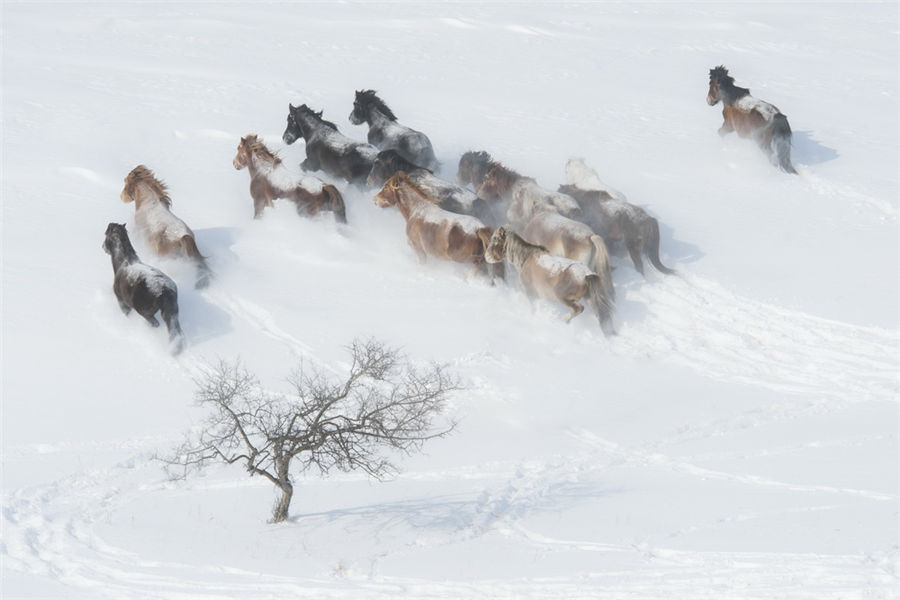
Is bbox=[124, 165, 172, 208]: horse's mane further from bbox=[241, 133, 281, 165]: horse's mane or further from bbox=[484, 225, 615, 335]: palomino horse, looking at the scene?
bbox=[484, 225, 615, 335]: palomino horse

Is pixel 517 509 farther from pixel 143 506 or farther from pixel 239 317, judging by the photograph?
pixel 239 317

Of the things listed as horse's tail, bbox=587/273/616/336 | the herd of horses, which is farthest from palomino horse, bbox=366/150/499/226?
horse's tail, bbox=587/273/616/336

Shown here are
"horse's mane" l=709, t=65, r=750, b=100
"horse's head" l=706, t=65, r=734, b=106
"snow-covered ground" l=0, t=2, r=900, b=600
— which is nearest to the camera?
"snow-covered ground" l=0, t=2, r=900, b=600

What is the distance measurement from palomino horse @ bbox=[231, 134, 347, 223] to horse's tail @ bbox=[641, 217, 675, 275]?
444cm

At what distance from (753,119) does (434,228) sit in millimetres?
6918

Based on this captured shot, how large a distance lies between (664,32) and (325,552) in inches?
737

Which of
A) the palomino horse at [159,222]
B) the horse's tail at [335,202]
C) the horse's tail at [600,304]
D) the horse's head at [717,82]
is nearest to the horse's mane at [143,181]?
the palomino horse at [159,222]

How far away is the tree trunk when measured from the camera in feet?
33.2

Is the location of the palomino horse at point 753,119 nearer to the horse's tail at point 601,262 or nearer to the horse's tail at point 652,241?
the horse's tail at point 652,241

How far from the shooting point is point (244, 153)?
54.1ft

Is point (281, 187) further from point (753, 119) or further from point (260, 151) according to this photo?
point (753, 119)

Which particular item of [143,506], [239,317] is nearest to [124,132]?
[239,317]

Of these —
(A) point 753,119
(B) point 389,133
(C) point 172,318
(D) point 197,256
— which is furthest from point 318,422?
(A) point 753,119

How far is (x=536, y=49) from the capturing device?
2359 centimetres
